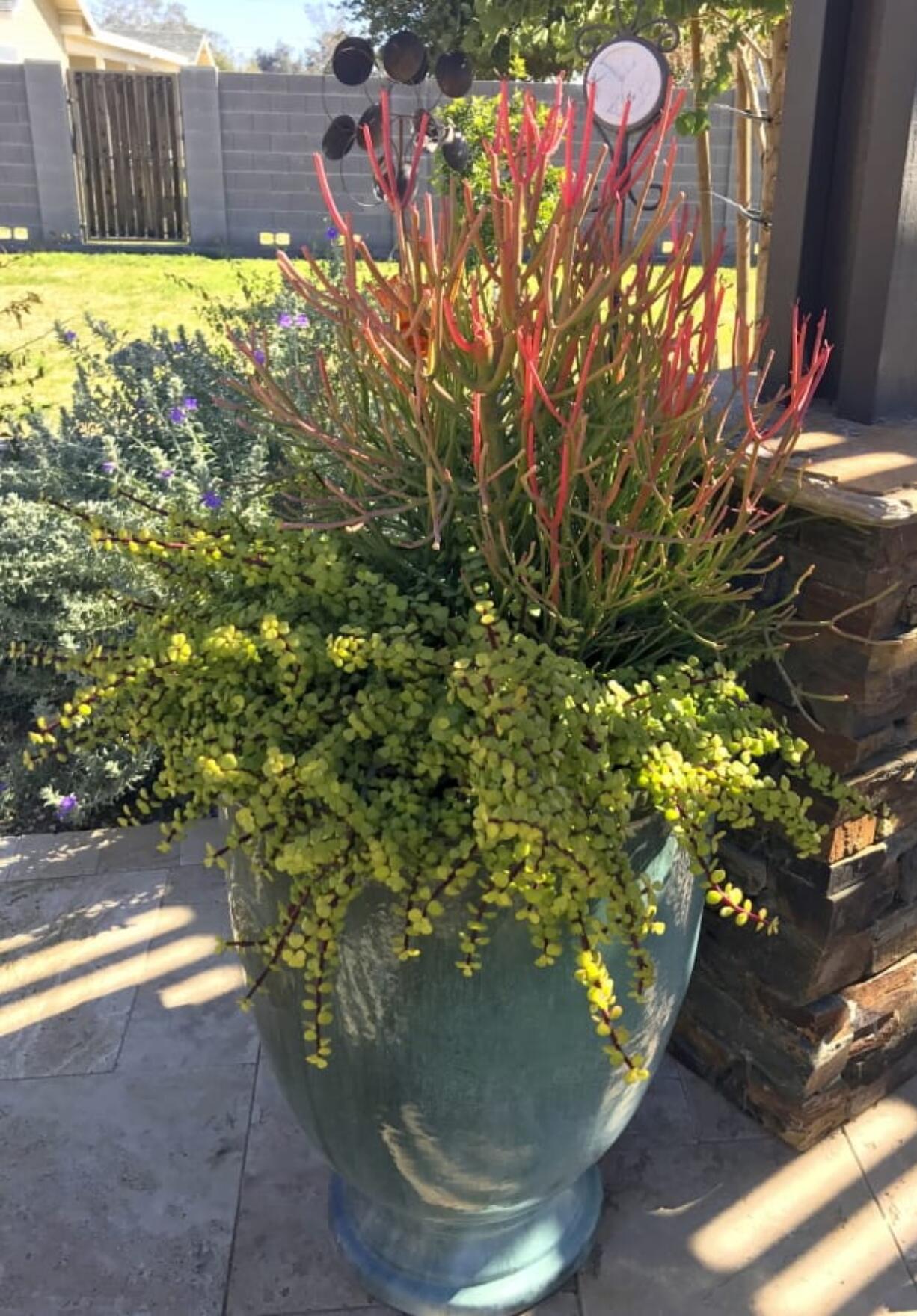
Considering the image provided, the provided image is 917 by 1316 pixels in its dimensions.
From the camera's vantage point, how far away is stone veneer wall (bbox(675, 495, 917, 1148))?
1804mm

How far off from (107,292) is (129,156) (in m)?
4.46

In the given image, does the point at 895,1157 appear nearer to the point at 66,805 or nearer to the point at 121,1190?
the point at 121,1190

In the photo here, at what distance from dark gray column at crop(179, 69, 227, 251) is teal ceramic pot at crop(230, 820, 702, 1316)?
14.2m

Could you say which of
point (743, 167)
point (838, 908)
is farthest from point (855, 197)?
point (743, 167)

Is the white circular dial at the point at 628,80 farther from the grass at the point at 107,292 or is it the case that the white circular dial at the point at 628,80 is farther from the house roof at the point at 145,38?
the house roof at the point at 145,38

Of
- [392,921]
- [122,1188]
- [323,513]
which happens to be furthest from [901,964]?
[122,1188]

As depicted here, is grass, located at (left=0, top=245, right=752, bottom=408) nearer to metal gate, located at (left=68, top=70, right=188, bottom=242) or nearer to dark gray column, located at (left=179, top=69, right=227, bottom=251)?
dark gray column, located at (left=179, top=69, right=227, bottom=251)

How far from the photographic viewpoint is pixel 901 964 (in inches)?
87.0

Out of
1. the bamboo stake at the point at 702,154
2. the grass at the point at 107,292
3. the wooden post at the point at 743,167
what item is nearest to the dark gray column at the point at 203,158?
the grass at the point at 107,292

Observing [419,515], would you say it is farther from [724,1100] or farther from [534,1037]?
[724,1100]

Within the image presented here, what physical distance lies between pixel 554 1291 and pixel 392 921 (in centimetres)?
90

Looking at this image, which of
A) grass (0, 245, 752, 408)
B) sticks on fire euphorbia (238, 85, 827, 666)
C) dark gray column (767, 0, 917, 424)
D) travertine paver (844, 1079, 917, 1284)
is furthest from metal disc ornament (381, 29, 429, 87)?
travertine paver (844, 1079, 917, 1284)

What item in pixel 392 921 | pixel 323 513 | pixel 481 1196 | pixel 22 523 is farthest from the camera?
pixel 22 523

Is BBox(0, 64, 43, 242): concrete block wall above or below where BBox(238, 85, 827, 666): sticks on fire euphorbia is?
above
